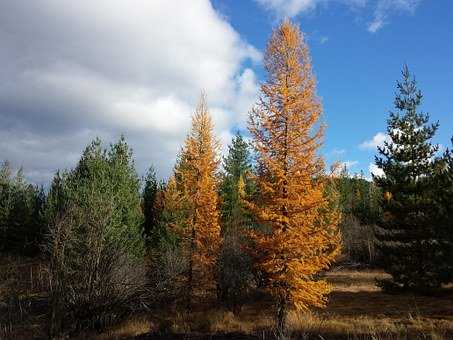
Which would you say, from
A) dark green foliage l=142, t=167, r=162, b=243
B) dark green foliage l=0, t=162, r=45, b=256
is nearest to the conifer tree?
dark green foliage l=142, t=167, r=162, b=243

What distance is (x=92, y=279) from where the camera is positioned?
1792cm


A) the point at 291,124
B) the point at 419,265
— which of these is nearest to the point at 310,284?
the point at 291,124

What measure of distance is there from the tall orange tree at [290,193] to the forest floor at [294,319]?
1606mm

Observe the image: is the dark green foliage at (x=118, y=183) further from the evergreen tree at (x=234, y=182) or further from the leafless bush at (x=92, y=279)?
the evergreen tree at (x=234, y=182)

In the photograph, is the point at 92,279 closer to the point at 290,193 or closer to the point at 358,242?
the point at 290,193

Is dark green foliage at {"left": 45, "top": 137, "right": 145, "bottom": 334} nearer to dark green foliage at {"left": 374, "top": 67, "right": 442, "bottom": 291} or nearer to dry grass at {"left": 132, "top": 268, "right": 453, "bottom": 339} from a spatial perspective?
dry grass at {"left": 132, "top": 268, "right": 453, "bottom": 339}

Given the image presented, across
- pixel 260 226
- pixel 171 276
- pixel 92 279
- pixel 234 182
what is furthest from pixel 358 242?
pixel 92 279

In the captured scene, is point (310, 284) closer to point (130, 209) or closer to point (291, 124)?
point (291, 124)

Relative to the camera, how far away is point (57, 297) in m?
15.2

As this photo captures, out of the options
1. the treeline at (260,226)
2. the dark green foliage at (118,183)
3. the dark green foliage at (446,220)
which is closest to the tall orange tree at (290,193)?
the treeline at (260,226)

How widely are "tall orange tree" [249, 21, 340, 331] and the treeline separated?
0.14 feet

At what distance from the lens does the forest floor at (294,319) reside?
14.3 meters

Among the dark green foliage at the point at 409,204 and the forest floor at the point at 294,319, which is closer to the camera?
the forest floor at the point at 294,319

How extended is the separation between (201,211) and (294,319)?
10.5 m
